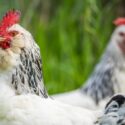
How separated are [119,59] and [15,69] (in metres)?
2.50

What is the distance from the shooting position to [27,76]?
3.64 metres

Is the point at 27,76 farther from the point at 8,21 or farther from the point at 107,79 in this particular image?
the point at 107,79

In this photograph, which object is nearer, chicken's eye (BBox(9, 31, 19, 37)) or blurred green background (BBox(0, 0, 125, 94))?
chicken's eye (BBox(9, 31, 19, 37))

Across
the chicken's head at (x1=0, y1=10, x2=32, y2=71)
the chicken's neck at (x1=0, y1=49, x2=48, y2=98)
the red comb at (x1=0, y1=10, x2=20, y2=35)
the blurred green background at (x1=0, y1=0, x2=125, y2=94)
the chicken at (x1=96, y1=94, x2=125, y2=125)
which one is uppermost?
the blurred green background at (x1=0, y1=0, x2=125, y2=94)

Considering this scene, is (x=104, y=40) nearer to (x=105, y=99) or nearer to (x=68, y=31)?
(x=68, y=31)

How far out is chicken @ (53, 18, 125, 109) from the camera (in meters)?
5.63

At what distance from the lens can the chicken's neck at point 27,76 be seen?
11.7 feet

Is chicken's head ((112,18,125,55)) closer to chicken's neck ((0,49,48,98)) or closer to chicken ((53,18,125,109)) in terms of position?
chicken ((53,18,125,109))

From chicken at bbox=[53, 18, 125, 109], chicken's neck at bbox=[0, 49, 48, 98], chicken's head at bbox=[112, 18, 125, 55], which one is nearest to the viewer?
chicken's neck at bbox=[0, 49, 48, 98]

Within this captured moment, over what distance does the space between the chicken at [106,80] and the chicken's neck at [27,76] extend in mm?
1807

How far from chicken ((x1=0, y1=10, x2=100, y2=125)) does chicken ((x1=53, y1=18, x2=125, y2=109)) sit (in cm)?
183

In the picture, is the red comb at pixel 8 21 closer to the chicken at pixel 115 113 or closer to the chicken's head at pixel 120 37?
the chicken at pixel 115 113

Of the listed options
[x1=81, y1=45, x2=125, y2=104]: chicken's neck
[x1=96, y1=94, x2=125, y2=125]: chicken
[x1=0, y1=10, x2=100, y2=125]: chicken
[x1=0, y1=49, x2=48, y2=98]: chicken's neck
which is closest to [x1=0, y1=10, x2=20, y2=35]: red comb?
[x1=0, y1=10, x2=100, y2=125]: chicken

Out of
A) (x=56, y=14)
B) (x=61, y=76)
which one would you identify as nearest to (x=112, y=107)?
(x=61, y=76)
